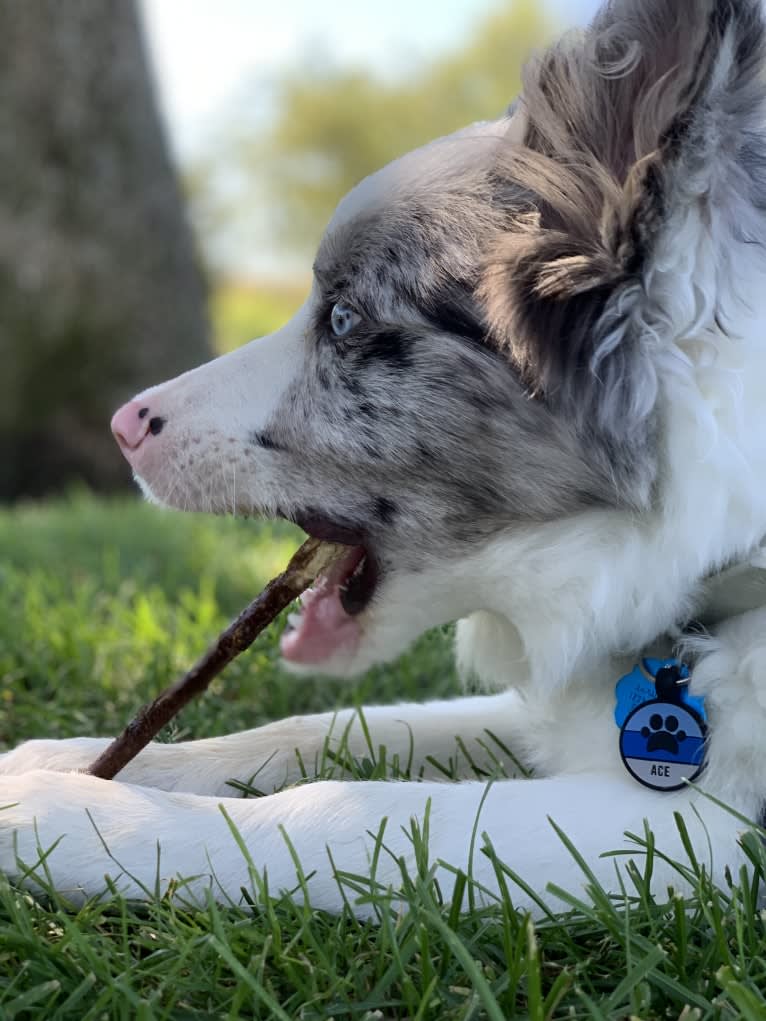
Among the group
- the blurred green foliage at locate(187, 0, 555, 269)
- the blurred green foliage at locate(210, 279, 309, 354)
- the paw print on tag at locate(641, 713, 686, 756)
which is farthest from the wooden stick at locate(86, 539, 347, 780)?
the blurred green foliage at locate(187, 0, 555, 269)

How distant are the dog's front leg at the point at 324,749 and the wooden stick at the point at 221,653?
0.36 ft

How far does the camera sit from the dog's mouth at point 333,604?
229 centimetres

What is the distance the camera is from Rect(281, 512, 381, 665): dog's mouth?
7.52 ft

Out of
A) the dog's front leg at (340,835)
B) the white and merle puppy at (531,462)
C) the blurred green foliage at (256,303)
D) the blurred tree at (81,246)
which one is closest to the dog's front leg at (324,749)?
the white and merle puppy at (531,462)

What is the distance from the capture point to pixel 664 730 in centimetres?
197

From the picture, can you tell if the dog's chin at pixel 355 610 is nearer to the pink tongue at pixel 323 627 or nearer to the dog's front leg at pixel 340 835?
the pink tongue at pixel 323 627

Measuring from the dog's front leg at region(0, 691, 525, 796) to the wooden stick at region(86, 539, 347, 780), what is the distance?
0.36ft

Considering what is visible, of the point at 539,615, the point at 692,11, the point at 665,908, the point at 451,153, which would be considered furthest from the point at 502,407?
the point at 665,908

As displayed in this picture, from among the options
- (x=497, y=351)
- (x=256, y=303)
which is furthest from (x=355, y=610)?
(x=256, y=303)

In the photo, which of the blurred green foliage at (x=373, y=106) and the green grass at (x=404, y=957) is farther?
the blurred green foliage at (x=373, y=106)

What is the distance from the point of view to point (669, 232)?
195 cm

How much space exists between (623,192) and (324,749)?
1.25m

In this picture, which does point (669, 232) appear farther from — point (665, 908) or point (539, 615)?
point (665, 908)

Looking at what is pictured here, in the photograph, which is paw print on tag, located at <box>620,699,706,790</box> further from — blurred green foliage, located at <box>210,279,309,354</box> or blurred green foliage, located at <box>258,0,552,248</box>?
blurred green foliage, located at <box>258,0,552,248</box>
